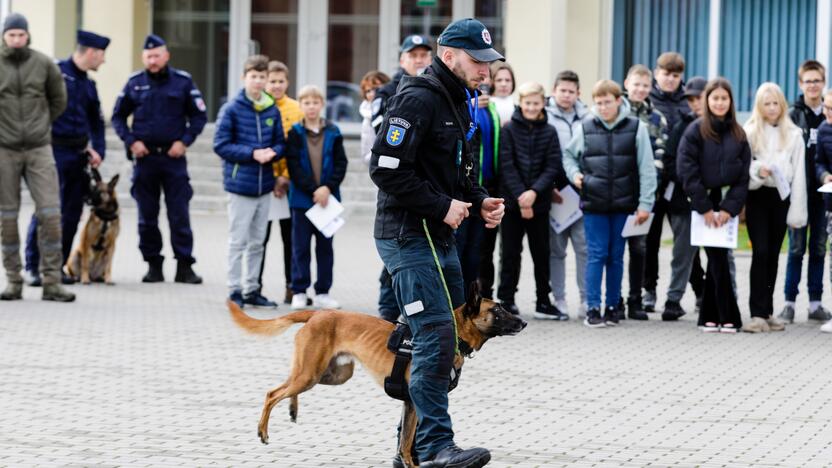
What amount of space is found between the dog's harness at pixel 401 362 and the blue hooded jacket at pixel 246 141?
18.4 feet

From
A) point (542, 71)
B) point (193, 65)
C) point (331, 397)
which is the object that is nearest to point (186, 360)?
point (331, 397)

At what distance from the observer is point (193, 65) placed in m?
24.3

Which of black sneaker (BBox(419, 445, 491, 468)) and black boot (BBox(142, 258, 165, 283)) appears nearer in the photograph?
black sneaker (BBox(419, 445, 491, 468))

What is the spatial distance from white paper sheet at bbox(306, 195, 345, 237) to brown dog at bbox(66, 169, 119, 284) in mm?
2391

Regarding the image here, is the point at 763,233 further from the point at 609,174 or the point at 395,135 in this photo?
the point at 395,135

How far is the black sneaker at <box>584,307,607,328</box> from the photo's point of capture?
1134cm

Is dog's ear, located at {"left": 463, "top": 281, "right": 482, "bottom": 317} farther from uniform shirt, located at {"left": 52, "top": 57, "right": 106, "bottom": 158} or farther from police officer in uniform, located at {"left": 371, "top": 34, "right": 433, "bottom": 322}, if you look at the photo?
uniform shirt, located at {"left": 52, "top": 57, "right": 106, "bottom": 158}

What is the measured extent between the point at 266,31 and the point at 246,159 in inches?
503

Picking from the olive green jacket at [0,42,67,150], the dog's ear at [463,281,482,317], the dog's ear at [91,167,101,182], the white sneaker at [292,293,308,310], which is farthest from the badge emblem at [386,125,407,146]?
the dog's ear at [91,167,101,182]

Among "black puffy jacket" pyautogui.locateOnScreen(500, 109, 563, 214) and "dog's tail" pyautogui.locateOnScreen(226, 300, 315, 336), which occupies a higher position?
"black puffy jacket" pyautogui.locateOnScreen(500, 109, 563, 214)

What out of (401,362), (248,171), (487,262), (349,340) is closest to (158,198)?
(248,171)

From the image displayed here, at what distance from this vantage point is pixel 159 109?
43.8ft

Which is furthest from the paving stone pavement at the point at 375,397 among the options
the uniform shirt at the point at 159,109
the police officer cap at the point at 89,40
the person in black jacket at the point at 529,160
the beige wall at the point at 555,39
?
the beige wall at the point at 555,39

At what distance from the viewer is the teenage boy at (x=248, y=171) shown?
11883 millimetres
